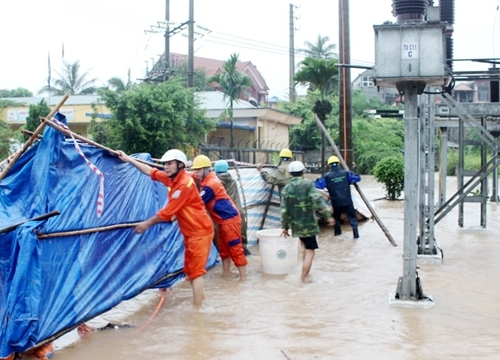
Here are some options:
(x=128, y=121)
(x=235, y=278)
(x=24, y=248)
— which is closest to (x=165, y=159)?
(x=24, y=248)

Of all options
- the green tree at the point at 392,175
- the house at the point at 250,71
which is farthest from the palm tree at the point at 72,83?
the green tree at the point at 392,175

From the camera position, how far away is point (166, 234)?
349 inches

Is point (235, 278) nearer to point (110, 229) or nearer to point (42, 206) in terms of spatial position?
point (110, 229)

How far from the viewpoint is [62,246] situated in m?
6.12

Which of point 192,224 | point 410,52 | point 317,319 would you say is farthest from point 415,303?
point 410,52

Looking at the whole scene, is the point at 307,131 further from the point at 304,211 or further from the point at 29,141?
the point at 29,141

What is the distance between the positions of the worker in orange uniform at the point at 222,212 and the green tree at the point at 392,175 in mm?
13544

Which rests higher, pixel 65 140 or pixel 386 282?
pixel 65 140

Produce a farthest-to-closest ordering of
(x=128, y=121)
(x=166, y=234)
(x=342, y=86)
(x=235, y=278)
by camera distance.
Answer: (x=128, y=121), (x=342, y=86), (x=235, y=278), (x=166, y=234)

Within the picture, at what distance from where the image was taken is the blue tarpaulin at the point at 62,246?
5539mm

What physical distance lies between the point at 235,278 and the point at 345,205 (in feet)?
14.7

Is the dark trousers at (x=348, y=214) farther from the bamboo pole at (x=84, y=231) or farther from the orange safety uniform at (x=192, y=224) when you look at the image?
the bamboo pole at (x=84, y=231)

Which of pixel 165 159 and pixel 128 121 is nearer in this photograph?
pixel 165 159

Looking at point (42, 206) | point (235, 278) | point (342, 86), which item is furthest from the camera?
point (342, 86)
